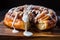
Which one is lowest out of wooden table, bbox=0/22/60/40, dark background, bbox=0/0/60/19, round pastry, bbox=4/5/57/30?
wooden table, bbox=0/22/60/40

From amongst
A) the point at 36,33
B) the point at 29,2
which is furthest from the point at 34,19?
the point at 29,2

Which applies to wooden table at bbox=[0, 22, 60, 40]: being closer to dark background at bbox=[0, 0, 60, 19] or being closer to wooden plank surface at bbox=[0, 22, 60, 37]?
wooden plank surface at bbox=[0, 22, 60, 37]

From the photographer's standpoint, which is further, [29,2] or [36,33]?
[29,2]

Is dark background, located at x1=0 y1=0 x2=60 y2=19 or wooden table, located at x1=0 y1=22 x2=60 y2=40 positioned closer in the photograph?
wooden table, located at x1=0 y1=22 x2=60 y2=40

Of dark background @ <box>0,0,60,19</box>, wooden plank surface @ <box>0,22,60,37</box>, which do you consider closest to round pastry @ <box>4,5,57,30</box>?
wooden plank surface @ <box>0,22,60,37</box>

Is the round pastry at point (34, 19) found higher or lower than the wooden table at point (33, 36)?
higher

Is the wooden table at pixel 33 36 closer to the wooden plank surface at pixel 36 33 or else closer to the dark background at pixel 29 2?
the wooden plank surface at pixel 36 33

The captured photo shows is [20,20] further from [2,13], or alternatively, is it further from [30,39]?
[2,13]

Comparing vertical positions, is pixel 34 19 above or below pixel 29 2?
below

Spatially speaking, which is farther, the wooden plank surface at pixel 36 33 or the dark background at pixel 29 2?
the dark background at pixel 29 2

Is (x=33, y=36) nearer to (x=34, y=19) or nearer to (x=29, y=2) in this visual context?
(x=34, y=19)

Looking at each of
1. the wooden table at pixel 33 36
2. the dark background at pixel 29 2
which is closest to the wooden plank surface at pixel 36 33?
the wooden table at pixel 33 36

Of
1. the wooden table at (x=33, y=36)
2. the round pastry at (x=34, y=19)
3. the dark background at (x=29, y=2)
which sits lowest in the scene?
the wooden table at (x=33, y=36)
